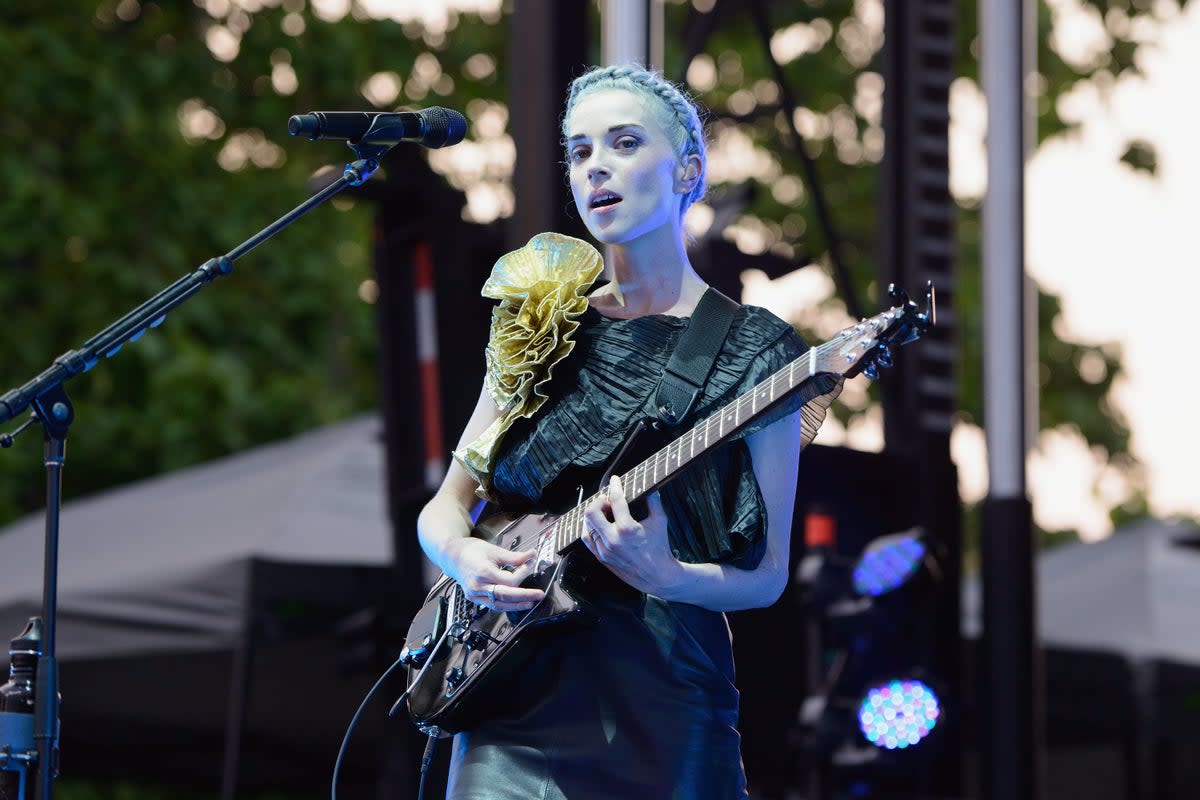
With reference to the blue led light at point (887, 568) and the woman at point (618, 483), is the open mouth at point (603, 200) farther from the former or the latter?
the blue led light at point (887, 568)

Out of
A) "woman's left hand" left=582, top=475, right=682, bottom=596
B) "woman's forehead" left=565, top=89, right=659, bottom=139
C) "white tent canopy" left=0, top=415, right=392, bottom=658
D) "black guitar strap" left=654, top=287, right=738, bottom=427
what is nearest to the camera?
"woman's left hand" left=582, top=475, right=682, bottom=596

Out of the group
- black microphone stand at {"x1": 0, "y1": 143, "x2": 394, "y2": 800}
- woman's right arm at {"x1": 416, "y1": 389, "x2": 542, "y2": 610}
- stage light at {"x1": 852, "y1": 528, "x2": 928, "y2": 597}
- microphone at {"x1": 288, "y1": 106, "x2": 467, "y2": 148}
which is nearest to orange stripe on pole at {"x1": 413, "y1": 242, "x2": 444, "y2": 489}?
stage light at {"x1": 852, "y1": 528, "x2": 928, "y2": 597}

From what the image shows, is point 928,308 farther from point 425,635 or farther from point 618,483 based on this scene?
point 425,635

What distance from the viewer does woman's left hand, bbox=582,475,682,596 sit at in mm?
2461

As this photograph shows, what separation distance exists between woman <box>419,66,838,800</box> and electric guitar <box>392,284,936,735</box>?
0.11ft

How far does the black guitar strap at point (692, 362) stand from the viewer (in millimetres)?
2691

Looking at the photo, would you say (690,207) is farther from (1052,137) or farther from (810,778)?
(1052,137)

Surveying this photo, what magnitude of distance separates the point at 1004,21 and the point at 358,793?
5145 millimetres

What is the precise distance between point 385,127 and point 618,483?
939mm

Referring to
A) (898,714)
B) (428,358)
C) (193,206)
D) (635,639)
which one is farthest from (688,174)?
(193,206)

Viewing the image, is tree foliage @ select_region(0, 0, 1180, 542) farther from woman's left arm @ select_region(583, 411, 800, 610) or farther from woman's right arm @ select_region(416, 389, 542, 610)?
woman's left arm @ select_region(583, 411, 800, 610)

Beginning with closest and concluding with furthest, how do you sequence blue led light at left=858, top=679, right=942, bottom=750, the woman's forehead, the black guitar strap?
the black guitar strap → the woman's forehead → blue led light at left=858, top=679, right=942, bottom=750

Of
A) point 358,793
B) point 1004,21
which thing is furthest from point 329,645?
point 1004,21

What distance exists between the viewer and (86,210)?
10727 millimetres
